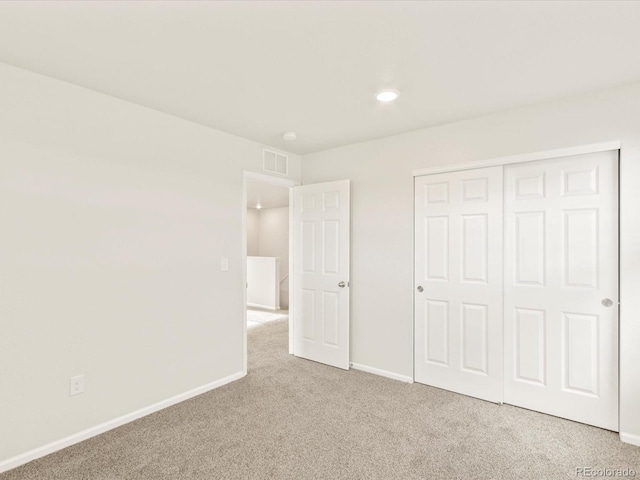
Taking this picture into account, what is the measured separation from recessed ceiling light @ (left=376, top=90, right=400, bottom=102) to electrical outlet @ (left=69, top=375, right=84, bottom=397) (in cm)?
289

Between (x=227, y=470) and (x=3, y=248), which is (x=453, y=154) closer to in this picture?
(x=227, y=470)

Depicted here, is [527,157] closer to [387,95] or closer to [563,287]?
[563,287]

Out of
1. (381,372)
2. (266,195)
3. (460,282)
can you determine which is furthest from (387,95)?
(266,195)

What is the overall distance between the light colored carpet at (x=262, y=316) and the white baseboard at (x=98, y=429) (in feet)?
8.19

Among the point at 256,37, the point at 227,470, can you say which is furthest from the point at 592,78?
the point at 227,470

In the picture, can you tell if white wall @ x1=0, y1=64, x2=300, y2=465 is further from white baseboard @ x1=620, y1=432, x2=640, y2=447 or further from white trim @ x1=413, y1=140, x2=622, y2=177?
Answer: white baseboard @ x1=620, y1=432, x2=640, y2=447

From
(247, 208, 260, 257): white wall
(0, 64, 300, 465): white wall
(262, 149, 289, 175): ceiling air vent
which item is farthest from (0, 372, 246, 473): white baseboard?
(247, 208, 260, 257): white wall

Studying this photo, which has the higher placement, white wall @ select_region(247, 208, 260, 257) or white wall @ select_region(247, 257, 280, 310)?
white wall @ select_region(247, 208, 260, 257)

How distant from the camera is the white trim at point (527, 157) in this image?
2.43 metres

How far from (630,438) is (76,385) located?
377 centimetres

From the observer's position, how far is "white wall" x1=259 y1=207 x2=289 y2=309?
26.8ft

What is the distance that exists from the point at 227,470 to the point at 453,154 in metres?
2.95

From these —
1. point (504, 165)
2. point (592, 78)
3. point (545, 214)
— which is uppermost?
point (592, 78)

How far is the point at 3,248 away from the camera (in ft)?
6.79
